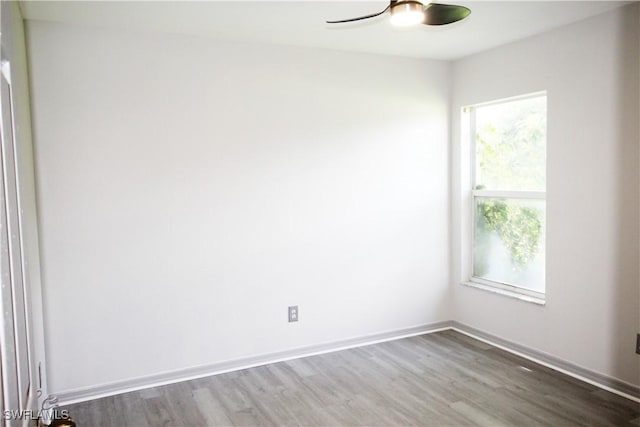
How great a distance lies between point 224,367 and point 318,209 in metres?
1.37

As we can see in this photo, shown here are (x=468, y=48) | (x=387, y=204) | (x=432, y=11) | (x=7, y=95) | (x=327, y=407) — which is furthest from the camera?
(x=387, y=204)

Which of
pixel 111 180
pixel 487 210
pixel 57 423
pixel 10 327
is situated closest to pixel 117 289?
pixel 111 180

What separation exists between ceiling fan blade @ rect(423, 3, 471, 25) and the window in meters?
1.63

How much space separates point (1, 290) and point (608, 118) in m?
3.33

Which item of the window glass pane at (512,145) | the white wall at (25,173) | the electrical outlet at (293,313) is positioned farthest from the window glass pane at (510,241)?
the white wall at (25,173)

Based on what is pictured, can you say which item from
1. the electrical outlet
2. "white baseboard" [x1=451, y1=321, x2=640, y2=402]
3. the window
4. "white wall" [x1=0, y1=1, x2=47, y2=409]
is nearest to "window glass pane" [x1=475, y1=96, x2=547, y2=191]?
the window

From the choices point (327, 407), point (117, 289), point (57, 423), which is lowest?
point (327, 407)

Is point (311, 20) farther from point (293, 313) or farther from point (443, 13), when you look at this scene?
point (293, 313)

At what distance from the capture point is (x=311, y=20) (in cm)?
312

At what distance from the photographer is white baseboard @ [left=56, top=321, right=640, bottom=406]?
10.3 ft

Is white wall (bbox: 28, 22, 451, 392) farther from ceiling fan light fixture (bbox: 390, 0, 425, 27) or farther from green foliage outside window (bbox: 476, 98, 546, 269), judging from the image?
ceiling fan light fixture (bbox: 390, 0, 425, 27)

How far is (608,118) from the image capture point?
311cm

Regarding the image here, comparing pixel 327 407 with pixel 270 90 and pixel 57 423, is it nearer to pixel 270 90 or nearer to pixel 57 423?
pixel 57 423

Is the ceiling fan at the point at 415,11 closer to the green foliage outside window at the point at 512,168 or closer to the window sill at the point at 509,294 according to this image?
the green foliage outside window at the point at 512,168
